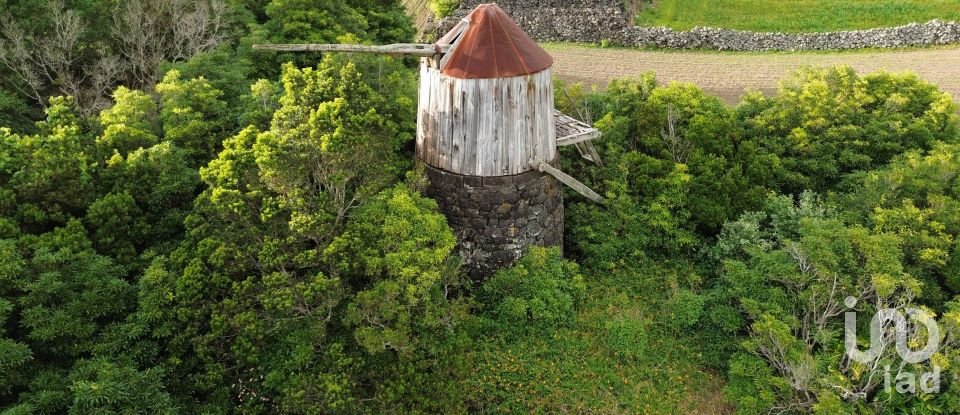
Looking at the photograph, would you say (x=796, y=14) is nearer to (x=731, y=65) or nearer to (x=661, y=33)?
(x=731, y=65)

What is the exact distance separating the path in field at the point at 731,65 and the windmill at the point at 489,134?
13876 mm

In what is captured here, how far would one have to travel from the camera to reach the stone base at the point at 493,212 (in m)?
14.0

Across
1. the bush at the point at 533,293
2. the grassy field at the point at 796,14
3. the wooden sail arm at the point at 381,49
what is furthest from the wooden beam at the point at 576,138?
the grassy field at the point at 796,14

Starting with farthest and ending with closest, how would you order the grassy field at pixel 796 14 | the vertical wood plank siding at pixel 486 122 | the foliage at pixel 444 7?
the foliage at pixel 444 7 < the grassy field at pixel 796 14 < the vertical wood plank siding at pixel 486 122

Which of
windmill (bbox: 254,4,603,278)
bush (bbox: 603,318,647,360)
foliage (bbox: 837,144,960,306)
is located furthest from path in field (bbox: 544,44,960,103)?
bush (bbox: 603,318,647,360)

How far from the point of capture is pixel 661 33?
30.5m

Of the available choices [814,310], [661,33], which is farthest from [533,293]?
[661,33]

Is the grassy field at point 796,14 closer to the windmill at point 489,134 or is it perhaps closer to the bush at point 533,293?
the windmill at point 489,134

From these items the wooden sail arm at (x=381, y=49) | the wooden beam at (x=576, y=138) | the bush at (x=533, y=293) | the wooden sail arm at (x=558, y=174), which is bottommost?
the bush at (x=533, y=293)

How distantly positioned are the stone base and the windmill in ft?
0.08

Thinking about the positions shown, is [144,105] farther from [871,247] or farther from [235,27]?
[871,247]

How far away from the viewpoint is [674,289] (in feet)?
49.5

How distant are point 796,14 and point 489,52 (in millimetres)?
27332

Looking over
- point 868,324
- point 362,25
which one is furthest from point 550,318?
point 362,25
